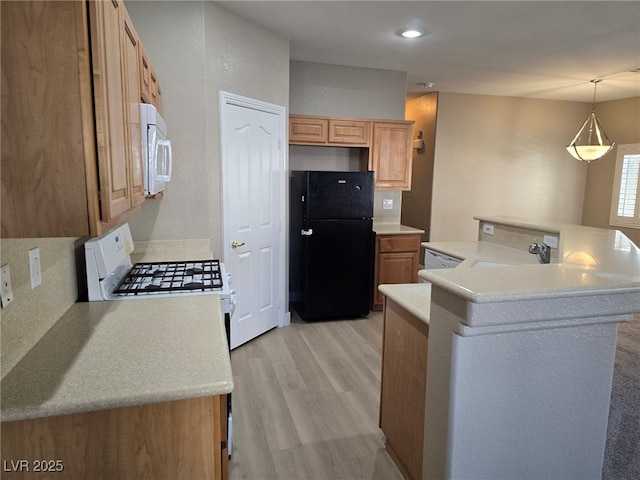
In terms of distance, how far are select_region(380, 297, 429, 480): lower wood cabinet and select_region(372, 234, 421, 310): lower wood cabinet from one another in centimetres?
228

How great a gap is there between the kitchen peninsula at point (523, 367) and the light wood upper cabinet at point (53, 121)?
97 cm

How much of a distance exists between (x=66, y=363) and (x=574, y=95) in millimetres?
7030

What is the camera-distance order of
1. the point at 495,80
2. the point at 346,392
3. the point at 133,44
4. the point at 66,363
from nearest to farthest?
the point at 66,363
the point at 133,44
the point at 346,392
the point at 495,80

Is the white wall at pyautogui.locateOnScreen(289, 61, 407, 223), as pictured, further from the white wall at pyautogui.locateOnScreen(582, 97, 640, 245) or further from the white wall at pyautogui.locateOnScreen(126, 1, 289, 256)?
the white wall at pyautogui.locateOnScreen(582, 97, 640, 245)

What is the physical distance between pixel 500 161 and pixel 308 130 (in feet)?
11.4

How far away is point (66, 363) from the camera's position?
1239 millimetres

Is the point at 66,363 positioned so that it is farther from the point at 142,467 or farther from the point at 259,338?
the point at 259,338

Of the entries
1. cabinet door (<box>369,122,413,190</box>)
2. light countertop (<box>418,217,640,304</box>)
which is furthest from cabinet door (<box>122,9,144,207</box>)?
cabinet door (<box>369,122,413,190</box>)

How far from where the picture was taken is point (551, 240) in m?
2.71

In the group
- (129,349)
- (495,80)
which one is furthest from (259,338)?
(495,80)

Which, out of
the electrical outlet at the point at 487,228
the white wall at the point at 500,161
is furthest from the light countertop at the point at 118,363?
the white wall at the point at 500,161

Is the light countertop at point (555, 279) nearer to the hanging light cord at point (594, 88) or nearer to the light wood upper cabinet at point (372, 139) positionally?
the light wood upper cabinet at point (372, 139)

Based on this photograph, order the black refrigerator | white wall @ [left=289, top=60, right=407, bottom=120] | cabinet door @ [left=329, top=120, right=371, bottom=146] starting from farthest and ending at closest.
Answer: white wall @ [left=289, top=60, right=407, bottom=120]
cabinet door @ [left=329, top=120, right=371, bottom=146]
the black refrigerator

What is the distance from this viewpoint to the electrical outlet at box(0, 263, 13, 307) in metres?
1.09
